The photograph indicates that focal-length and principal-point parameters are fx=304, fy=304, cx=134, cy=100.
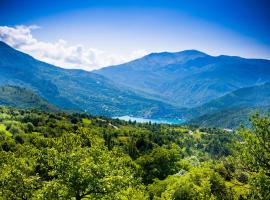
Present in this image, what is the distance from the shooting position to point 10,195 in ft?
112

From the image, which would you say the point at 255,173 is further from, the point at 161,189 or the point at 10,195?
the point at 161,189

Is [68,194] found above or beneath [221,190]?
above

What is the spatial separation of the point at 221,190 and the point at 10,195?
138 feet

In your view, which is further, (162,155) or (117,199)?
(162,155)

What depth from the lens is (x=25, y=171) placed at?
41.7 m

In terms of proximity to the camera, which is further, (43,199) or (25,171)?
(25,171)

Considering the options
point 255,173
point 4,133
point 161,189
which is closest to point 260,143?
point 255,173

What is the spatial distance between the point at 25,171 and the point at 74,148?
1384 centimetres

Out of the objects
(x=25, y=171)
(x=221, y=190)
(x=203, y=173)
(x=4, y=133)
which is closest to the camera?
(x=25, y=171)

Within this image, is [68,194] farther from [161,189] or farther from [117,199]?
[161,189]

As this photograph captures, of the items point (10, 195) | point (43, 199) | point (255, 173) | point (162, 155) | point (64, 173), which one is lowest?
point (162, 155)

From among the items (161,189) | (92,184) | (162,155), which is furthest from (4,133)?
(92,184)

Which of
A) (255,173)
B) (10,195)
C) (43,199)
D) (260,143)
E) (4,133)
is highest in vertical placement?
(260,143)

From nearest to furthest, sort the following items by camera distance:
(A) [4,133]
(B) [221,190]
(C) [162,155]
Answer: (B) [221,190] → (C) [162,155] → (A) [4,133]
